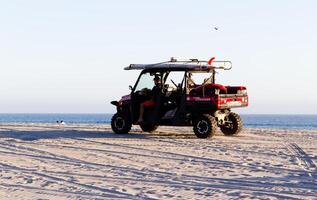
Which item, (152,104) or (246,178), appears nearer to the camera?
(246,178)

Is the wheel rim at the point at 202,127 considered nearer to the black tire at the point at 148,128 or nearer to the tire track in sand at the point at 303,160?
the tire track in sand at the point at 303,160

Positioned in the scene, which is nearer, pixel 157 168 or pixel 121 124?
pixel 157 168

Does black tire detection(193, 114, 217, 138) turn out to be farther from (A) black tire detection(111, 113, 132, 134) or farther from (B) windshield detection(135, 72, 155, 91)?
(A) black tire detection(111, 113, 132, 134)

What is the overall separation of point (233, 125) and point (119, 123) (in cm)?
347

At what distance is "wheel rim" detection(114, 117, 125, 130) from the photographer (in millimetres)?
18438

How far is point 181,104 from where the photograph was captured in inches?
672

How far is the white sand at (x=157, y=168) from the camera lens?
28.2 feet

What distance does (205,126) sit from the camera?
655 inches

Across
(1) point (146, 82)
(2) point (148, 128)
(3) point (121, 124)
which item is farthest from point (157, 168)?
(2) point (148, 128)

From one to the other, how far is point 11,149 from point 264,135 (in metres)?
8.22

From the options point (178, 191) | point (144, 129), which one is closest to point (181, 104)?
point (144, 129)

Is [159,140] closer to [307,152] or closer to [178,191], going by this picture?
[307,152]

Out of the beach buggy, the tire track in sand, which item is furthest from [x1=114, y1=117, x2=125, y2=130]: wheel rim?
the tire track in sand

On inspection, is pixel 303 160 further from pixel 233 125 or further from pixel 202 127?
pixel 233 125
